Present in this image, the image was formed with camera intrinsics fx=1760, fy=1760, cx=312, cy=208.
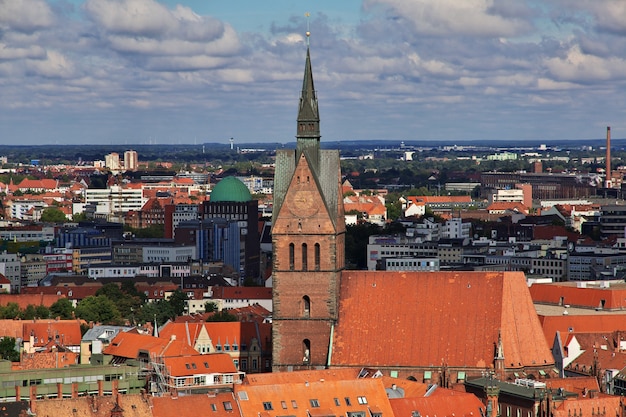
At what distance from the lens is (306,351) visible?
90062 mm

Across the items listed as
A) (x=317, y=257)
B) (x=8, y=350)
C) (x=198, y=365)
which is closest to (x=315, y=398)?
(x=317, y=257)

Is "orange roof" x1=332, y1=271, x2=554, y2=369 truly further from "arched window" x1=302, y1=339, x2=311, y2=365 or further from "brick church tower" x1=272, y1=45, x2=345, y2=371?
"arched window" x1=302, y1=339, x2=311, y2=365

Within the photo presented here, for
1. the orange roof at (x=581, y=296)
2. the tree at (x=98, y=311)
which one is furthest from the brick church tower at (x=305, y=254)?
the tree at (x=98, y=311)

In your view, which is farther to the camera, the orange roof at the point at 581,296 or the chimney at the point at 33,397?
the orange roof at the point at 581,296

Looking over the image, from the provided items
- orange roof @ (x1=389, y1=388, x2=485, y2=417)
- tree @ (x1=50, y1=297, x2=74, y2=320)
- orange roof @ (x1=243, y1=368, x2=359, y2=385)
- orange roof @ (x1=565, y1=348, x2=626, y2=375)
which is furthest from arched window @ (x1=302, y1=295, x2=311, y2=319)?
tree @ (x1=50, y1=297, x2=74, y2=320)

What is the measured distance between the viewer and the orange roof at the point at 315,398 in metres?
78.5

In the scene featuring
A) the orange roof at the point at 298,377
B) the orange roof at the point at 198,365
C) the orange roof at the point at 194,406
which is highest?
the orange roof at the point at 298,377

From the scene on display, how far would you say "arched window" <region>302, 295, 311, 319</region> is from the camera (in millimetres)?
90100

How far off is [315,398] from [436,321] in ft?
39.3

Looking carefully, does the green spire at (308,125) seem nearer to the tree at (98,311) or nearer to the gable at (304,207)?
the gable at (304,207)

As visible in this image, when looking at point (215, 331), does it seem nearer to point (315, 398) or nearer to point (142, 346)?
point (142, 346)

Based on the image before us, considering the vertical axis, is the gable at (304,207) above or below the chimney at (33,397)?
above

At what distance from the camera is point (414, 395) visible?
8394cm

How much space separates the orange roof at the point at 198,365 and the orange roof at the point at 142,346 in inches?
145
